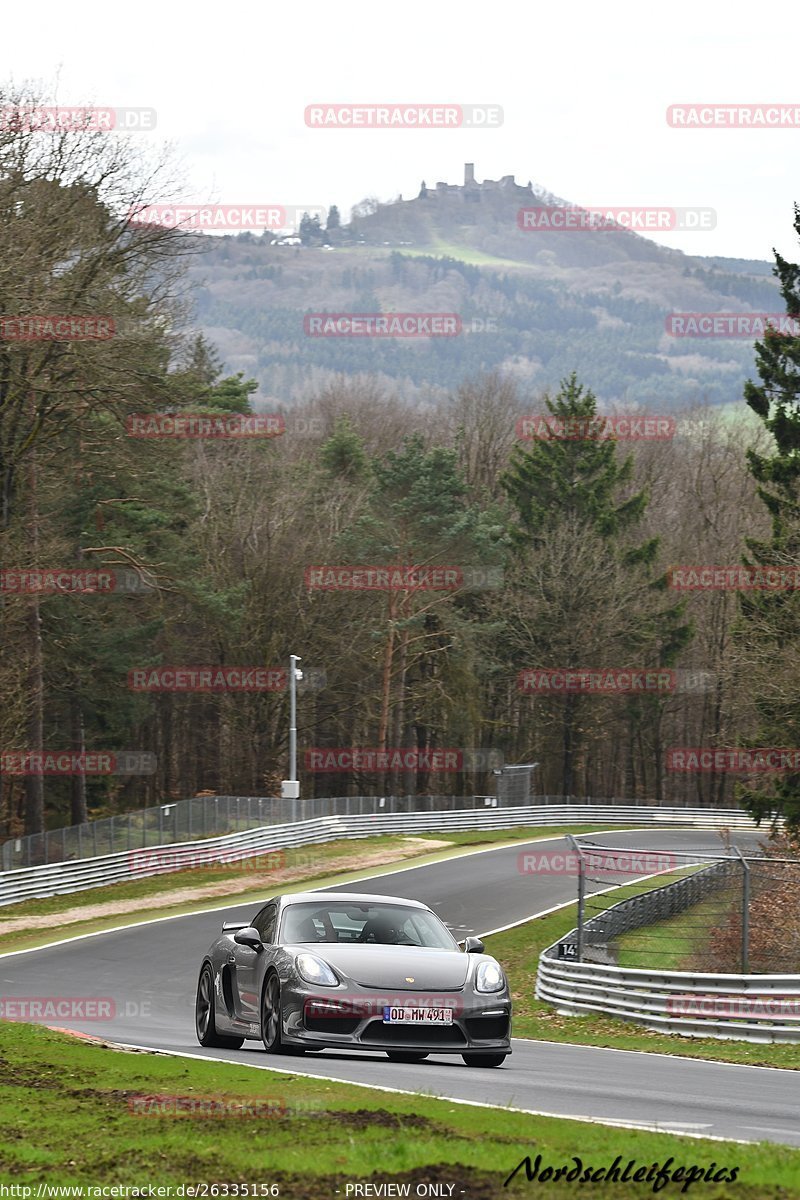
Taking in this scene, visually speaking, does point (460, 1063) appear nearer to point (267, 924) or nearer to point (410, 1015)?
point (410, 1015)

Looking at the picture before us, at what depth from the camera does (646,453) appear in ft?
320

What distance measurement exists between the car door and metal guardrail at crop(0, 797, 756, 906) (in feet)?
84.4

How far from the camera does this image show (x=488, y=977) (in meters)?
12.7

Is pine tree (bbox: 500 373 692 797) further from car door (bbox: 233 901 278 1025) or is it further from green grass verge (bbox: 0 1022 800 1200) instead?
green grass verge (bbox: 0 1022 800 1200)

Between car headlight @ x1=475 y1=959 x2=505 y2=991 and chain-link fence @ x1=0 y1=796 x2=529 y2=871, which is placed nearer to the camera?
car headlight @ x1=475 y1=959 x2=505 y2=991

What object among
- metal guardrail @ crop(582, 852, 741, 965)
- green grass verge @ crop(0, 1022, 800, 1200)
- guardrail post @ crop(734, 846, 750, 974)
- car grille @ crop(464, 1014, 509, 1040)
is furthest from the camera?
metal guardrail @ crop(582, 852, 741, 965)

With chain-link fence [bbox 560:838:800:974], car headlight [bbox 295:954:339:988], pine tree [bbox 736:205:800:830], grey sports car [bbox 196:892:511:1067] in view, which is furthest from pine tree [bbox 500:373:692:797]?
car headlight [bbox 295:954:339:988]

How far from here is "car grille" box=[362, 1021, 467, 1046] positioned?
12258 mm

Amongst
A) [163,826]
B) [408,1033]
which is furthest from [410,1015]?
[163,826]

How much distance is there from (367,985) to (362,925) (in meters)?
1.16

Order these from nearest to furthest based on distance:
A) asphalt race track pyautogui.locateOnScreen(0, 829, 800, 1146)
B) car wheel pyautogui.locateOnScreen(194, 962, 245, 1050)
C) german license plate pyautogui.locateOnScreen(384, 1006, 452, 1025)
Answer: asphalt race track pyautogui.locateOnScreen(0, 829, 800, 1146) → german license plate pyautogui.locateOnScreen(384, 1006, 452, 1025) → car wheel pyautogui.locateOnScreen(194, 962, 245, 1050)

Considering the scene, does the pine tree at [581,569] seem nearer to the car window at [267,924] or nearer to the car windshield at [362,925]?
the car window at [267,924]

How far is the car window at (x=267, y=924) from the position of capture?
1348cm

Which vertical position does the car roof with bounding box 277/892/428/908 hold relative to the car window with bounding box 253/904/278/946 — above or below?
above
